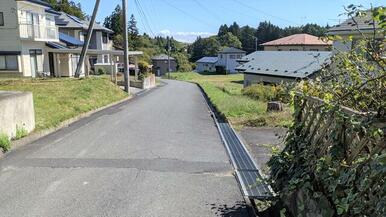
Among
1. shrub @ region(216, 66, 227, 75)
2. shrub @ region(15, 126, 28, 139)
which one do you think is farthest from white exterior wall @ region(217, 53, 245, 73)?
shrub @ region(15, 126, 28, 139)

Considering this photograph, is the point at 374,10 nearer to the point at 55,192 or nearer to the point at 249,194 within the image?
the point at 249,194

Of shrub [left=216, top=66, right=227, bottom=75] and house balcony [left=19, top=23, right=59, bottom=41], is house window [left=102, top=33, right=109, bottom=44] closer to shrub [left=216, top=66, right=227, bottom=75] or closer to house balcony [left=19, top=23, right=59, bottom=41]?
house balcony [left=19, top=23, right=59, bottom=41]

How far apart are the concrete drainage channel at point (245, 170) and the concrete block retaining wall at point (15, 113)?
5143 millimetres

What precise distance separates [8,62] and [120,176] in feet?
84.2

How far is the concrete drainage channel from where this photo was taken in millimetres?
5676

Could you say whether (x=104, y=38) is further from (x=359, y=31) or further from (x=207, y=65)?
(x=359, y=31)

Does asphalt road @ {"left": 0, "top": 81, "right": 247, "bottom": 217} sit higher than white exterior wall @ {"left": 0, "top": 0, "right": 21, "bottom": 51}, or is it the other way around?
white exterior wall @ {"left": 0, "top": 0, "right": 21, "bottom": 51}

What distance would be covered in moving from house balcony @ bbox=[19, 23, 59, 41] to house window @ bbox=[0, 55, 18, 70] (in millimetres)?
1782

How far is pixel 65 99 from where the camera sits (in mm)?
15891

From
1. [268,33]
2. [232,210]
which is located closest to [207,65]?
[268,33]

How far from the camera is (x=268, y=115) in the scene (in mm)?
13797

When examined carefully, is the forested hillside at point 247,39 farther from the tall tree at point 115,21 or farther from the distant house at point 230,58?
the tall tree at point 115,21

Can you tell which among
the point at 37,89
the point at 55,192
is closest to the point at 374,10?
the point at 55,192

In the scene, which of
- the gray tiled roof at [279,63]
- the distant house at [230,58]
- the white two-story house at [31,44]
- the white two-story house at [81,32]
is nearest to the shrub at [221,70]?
the distant house at [230,58]
